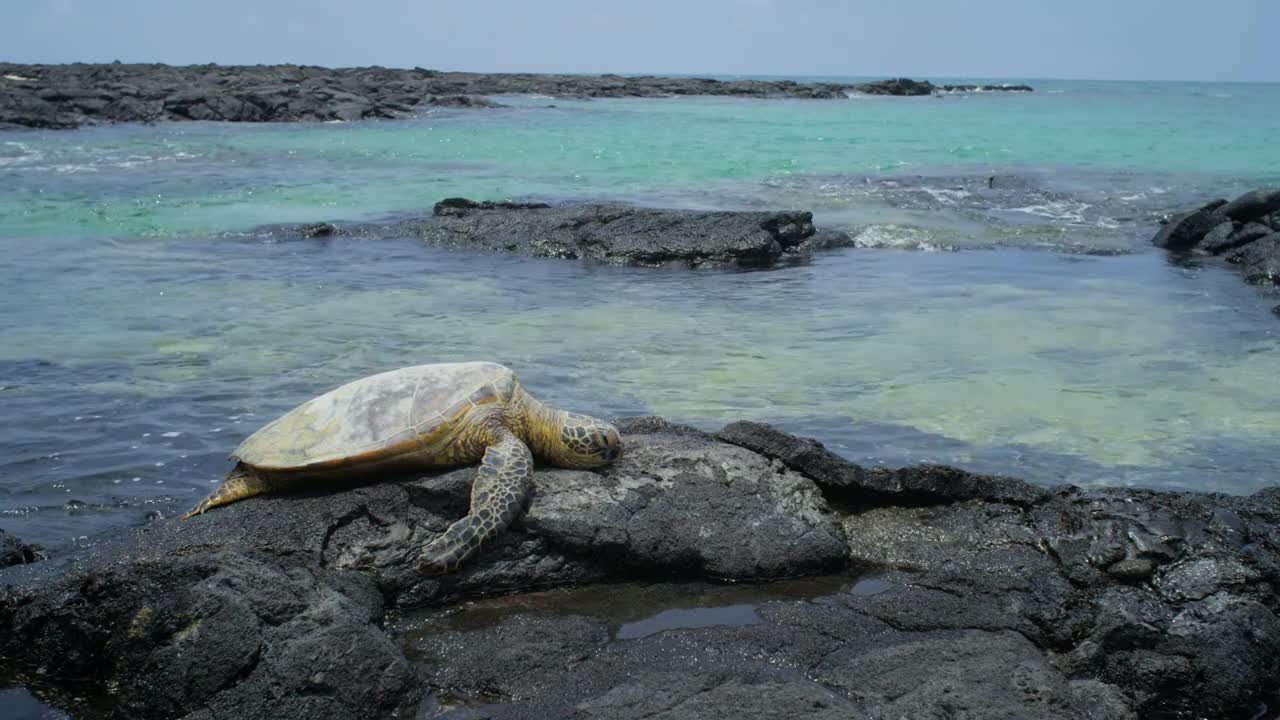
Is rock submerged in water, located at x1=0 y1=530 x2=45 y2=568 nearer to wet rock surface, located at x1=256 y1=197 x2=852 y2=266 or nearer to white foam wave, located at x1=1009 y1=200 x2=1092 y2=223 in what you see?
wet rock surface, located at x1=256 y1=197 x2=852 y2=266

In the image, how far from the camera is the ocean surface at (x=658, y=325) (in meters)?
7.38

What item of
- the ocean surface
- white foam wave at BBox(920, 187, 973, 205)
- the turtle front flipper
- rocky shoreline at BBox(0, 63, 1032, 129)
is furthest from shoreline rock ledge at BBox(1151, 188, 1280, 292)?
rocky shoreline at BBox(0, 63, 1032, 129)

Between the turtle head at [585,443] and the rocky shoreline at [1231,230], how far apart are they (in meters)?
12.6

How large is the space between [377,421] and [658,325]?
6086 mm

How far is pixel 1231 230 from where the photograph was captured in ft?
54.3

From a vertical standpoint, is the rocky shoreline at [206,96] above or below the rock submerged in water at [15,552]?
above

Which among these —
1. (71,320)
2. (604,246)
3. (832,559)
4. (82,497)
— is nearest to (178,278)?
(71,320)

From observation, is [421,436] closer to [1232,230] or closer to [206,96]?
[1232,230]

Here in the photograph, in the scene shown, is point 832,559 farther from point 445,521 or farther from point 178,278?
point 178,278

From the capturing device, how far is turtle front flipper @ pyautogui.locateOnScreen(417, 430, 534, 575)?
4910 mm

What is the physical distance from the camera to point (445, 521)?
525 cm

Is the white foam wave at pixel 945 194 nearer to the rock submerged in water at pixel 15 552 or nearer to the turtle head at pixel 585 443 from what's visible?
the turtle head at pixel 585 443

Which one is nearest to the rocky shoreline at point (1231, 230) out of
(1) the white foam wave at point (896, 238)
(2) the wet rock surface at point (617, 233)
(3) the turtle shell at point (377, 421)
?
(1) the white foam wave at point (896, 238)

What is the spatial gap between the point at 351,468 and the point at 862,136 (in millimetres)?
37003
